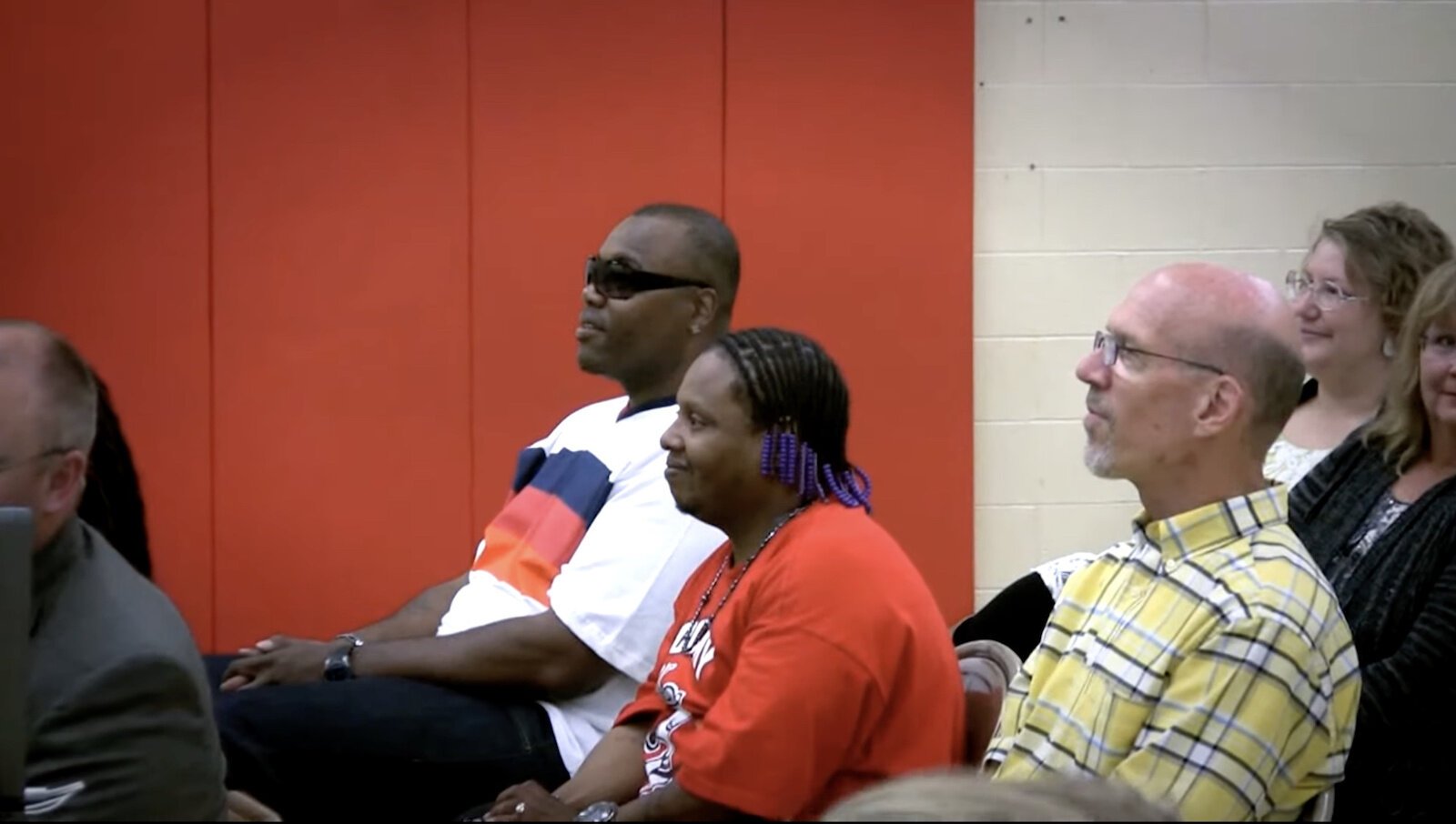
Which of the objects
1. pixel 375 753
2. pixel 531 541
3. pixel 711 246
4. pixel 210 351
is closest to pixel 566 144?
pixel 210 351

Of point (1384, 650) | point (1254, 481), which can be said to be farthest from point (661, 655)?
point (1384, 650)

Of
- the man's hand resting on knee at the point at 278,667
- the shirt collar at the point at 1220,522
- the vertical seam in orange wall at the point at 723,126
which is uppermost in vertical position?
the vertical seam in orange wall at the point at 723,126

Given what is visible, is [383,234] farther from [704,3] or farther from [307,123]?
[704,3]

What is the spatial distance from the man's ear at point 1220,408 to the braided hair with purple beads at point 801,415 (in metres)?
0.42

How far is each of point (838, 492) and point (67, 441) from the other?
2.91ft

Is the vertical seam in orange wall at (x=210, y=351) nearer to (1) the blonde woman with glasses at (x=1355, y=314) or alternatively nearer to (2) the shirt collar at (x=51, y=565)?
(1) the blonde woman with glasses at (x=1355, y=314)

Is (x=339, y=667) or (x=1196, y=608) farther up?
(x=1196, y=608)

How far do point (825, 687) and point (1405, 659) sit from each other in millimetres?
823

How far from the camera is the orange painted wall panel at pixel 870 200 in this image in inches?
159

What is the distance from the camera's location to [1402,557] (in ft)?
7.79

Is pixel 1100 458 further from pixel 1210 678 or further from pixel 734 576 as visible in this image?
pixel 734 576

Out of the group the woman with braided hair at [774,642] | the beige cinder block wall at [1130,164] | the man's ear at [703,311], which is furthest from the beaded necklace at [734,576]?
the beige cinder block wall at [1130,164]

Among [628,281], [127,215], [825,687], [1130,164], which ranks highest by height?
[1130,164]

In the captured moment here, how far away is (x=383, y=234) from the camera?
4.03 metres
